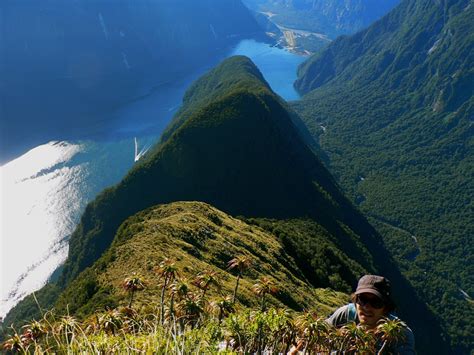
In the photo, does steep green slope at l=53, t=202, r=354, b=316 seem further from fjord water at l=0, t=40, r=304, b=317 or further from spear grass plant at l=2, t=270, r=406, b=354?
fjord water at l=0, t=40, r=304, b=317

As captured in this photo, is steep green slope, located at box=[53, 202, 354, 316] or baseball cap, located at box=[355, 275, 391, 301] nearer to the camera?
baseball cap, located at box=[355, 275, 391, 301]

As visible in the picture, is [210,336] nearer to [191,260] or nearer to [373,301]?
[373,301]

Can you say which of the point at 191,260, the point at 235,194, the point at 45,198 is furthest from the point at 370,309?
the point at 45,198

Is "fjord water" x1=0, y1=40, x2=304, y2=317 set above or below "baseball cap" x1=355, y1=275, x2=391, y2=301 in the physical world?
below

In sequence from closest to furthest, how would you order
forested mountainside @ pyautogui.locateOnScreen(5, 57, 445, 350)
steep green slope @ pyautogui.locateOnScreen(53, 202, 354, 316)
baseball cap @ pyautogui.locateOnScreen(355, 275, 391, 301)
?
1. baseball cap @ pyautogui.locateOnScreen(355, 275, 391, 301)
2. steep green slope @ pyautogui.locateOnScreen(53, 202, 354, 316)
3. forested mountainside @ pyautogui.locateOnScreen(5, 57, 445, 350)

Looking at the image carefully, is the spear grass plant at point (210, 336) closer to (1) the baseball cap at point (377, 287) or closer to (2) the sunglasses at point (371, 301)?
(2) the sunglasses at point (371, 301)

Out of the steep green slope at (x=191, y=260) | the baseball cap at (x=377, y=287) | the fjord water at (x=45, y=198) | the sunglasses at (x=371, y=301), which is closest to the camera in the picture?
the baseball cap at (x=377, y=287)

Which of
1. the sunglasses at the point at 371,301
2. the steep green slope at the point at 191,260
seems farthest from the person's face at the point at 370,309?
the steep green slope at the point at 191,260

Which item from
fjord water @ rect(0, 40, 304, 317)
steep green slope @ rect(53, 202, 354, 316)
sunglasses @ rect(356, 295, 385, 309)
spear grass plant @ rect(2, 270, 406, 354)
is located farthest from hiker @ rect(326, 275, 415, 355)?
fjord water @ rect(0, 40, 304, 317)

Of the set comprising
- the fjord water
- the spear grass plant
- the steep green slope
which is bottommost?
the fjord water
